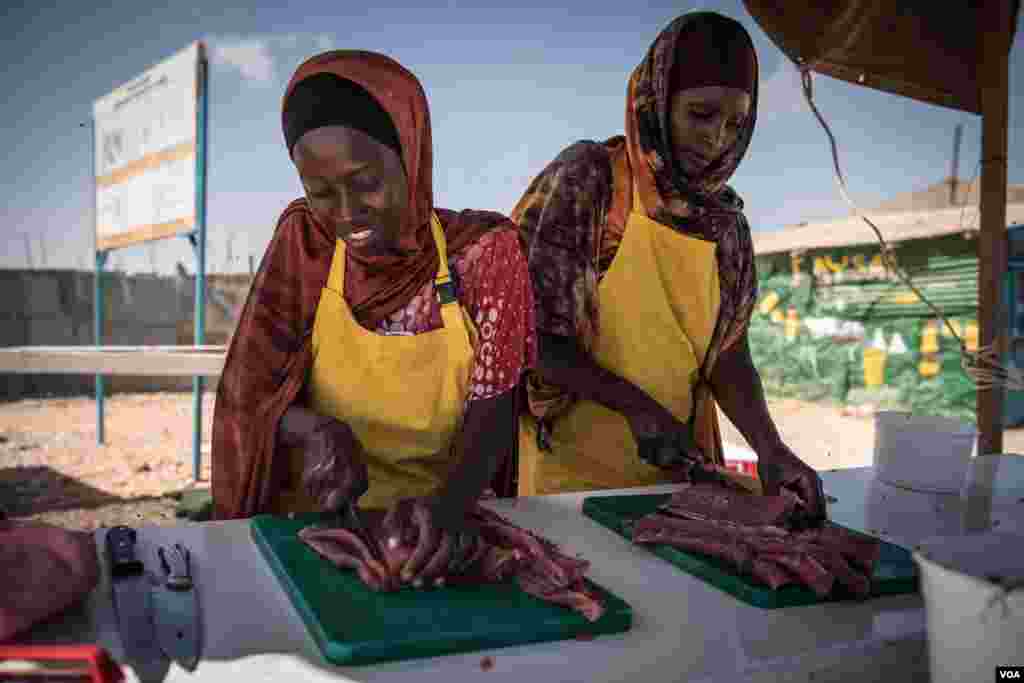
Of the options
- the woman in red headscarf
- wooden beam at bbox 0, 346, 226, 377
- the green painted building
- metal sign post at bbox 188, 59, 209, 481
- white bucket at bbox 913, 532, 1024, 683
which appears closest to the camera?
white bucket at bbox 913, 532, 1024, 683

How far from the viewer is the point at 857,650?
1200 mm

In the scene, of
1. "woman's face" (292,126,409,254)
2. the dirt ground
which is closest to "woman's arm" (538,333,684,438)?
"woman's face" (292,126,409,254)

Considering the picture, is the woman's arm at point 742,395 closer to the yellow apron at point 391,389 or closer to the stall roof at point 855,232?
the yellow apron at point 391,389

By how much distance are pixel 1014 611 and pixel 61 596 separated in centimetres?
124

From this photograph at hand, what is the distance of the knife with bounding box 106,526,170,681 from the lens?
40.3 inches

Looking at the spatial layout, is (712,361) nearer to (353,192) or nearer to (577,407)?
(577,407)

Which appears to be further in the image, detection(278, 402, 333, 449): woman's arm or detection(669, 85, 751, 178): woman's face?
detection(669, 85, 751, 178): woman's face

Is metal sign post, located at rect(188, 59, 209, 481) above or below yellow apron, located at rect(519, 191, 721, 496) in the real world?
above

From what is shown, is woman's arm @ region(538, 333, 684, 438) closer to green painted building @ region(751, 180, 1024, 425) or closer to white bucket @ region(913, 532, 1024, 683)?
white bucket @ region(913, 532, 1024, 683)

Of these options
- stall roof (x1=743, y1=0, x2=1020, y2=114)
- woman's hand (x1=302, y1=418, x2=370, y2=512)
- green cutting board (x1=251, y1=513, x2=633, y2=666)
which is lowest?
green cutting board (x1=251, y1=513, x2=633, y2=666)

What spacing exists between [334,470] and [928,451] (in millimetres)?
1564

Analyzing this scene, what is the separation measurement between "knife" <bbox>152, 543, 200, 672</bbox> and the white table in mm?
24

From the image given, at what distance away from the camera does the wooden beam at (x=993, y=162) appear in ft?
9.54

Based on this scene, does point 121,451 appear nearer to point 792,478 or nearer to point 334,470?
point 334,470
